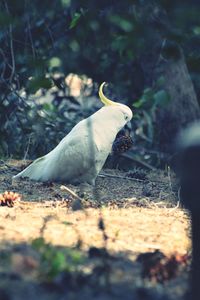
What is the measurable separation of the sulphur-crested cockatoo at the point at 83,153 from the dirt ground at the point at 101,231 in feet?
0.31

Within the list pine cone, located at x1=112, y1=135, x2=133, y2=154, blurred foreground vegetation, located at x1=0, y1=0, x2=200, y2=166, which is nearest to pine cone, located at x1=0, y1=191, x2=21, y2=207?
blurred foreground vegetation, located at x1=0, y1=0, x2=200, y2=166

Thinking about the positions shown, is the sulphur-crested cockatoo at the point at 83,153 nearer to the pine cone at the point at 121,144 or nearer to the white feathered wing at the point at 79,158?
the white feathered wing at the point at 79,158

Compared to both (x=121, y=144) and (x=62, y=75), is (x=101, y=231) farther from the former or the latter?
(x=62, y=75)

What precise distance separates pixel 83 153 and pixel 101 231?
1.55 metres

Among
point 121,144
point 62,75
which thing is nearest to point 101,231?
point 121,144

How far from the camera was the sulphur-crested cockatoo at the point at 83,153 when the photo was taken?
483 centimetres

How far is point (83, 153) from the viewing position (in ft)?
15.8

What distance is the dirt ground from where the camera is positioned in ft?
7.97

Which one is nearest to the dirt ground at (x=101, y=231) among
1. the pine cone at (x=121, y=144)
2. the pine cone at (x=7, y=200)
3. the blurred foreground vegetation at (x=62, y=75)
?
the pine cone at (x=7, y=200)

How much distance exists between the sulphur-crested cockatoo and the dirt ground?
10cm

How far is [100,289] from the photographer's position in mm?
2404

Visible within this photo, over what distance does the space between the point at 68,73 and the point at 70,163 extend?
10.9ft

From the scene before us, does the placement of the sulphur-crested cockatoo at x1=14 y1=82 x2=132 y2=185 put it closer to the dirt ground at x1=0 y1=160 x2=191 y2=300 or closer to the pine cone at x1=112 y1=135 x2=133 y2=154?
the dirt ground at x1=0 y1=160 x2=191 y2=300

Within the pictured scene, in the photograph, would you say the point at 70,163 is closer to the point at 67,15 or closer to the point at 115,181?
the point at 115,181
